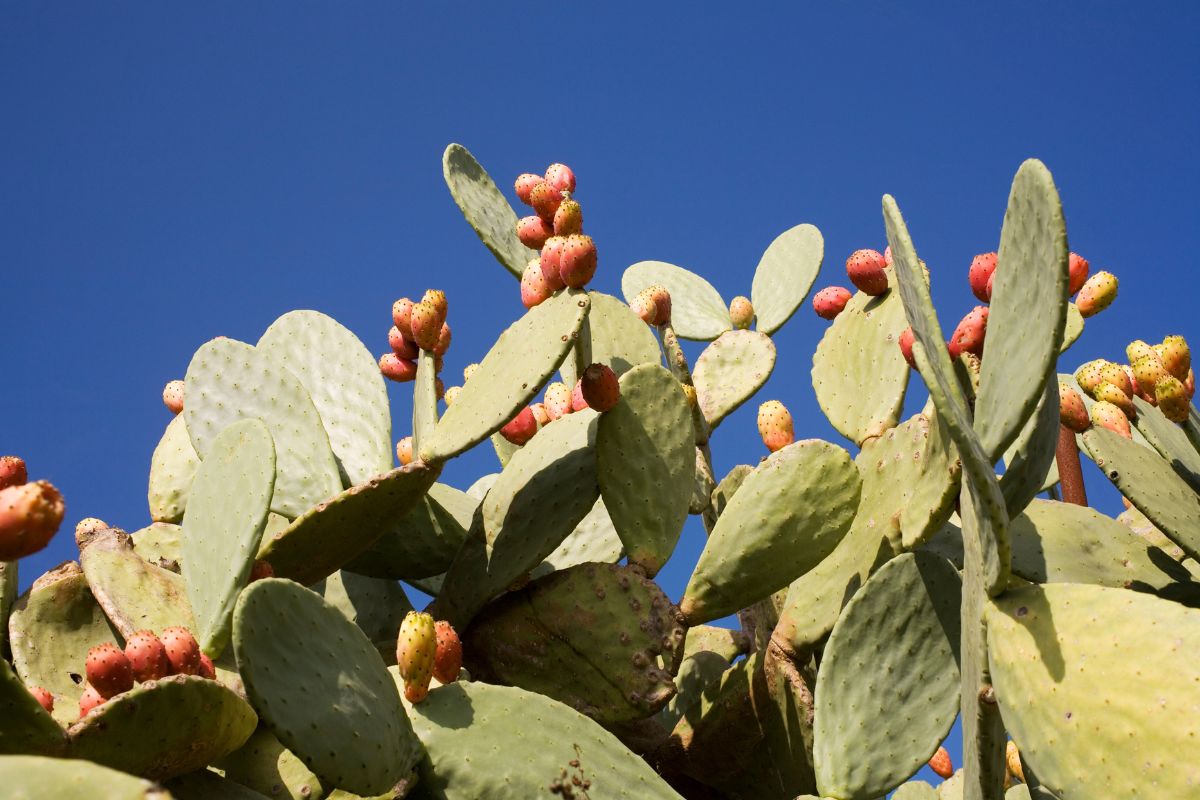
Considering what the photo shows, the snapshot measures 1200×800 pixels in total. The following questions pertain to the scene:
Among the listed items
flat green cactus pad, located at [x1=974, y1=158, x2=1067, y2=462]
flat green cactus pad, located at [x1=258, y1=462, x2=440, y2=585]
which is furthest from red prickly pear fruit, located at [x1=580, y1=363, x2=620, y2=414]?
flat green cactus pad, located at [x1=974, y1=158, x2=1067, y2=462]

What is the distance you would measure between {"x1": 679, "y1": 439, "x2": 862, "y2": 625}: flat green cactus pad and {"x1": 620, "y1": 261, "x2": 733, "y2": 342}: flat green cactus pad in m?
0.97

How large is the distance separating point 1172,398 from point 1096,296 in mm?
414

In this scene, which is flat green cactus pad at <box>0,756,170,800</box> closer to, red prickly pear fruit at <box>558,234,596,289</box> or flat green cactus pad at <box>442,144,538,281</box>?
red prickly pear fruit at <box>558,234,596,289</box>

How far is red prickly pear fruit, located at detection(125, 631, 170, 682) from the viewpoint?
4.44ft

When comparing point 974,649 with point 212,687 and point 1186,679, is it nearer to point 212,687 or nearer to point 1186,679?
point 1186,679

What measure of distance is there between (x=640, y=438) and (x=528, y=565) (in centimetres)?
26

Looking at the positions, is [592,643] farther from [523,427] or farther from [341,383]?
[341,383]

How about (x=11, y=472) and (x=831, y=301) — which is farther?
(x=831, y=301)

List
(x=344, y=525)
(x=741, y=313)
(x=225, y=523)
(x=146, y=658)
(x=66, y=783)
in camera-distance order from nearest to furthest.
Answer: (x=66, y=783)
(x=146, y=658)
(x=225, y=523)
(x=344, y=525)
(x=741, y=313)

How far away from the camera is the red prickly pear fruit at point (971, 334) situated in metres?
1.81

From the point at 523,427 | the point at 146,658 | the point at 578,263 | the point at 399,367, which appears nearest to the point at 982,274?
the point at 578,263

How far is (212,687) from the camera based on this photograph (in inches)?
50.6

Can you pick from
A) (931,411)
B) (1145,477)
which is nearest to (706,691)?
(931,411)

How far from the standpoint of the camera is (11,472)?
1.62 m
